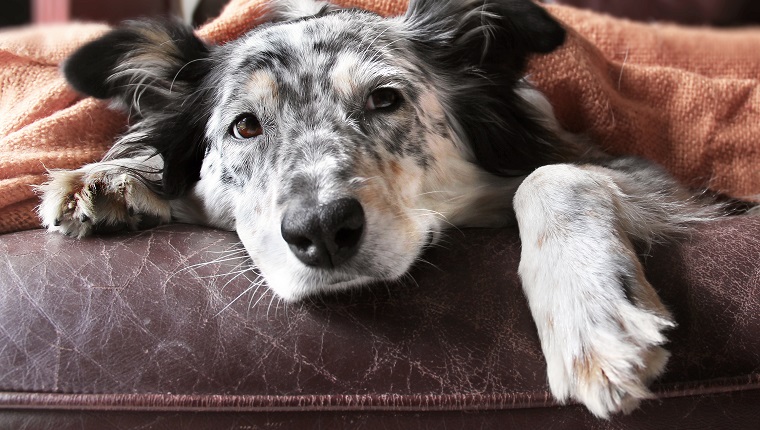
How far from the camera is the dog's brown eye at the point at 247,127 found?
1582 mm

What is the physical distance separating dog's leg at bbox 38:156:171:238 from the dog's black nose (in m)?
0.53

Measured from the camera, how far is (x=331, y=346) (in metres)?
1.09

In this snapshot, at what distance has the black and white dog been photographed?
41.9 inches

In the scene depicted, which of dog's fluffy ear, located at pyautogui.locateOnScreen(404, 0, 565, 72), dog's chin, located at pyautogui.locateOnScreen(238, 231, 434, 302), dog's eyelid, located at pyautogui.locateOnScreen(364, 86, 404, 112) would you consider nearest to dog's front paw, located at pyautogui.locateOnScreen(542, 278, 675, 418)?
dog's chin, located at pyautogui.locateOnScreen(238, 231, 434, 302)

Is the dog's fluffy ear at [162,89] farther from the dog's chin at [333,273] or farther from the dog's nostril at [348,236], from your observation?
the dog's nostril at [348,236]

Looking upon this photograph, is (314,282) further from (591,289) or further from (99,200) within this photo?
(99,200)

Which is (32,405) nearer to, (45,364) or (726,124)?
(45,364)

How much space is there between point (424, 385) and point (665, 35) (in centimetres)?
212

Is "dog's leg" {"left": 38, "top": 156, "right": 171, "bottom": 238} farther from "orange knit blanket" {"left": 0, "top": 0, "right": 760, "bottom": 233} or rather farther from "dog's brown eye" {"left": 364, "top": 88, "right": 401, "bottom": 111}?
"dog's brown eye" {"left": 364, "top": 88, "right": 401, "bottom": 111}

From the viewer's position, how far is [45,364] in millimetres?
1071

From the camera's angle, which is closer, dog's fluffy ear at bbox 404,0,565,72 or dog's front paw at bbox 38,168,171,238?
dog's front paw at bbox 38,168,171,238

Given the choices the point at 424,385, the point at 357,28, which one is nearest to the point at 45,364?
the point at 424,385

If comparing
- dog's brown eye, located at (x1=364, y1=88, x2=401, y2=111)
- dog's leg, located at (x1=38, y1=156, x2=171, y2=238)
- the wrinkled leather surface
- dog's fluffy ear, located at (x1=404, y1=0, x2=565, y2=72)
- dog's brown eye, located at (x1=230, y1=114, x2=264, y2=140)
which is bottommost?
dog's leg, located at (x1=38, y1=156, x2=171, y2=238)

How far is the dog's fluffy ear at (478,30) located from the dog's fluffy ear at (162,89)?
64cm
